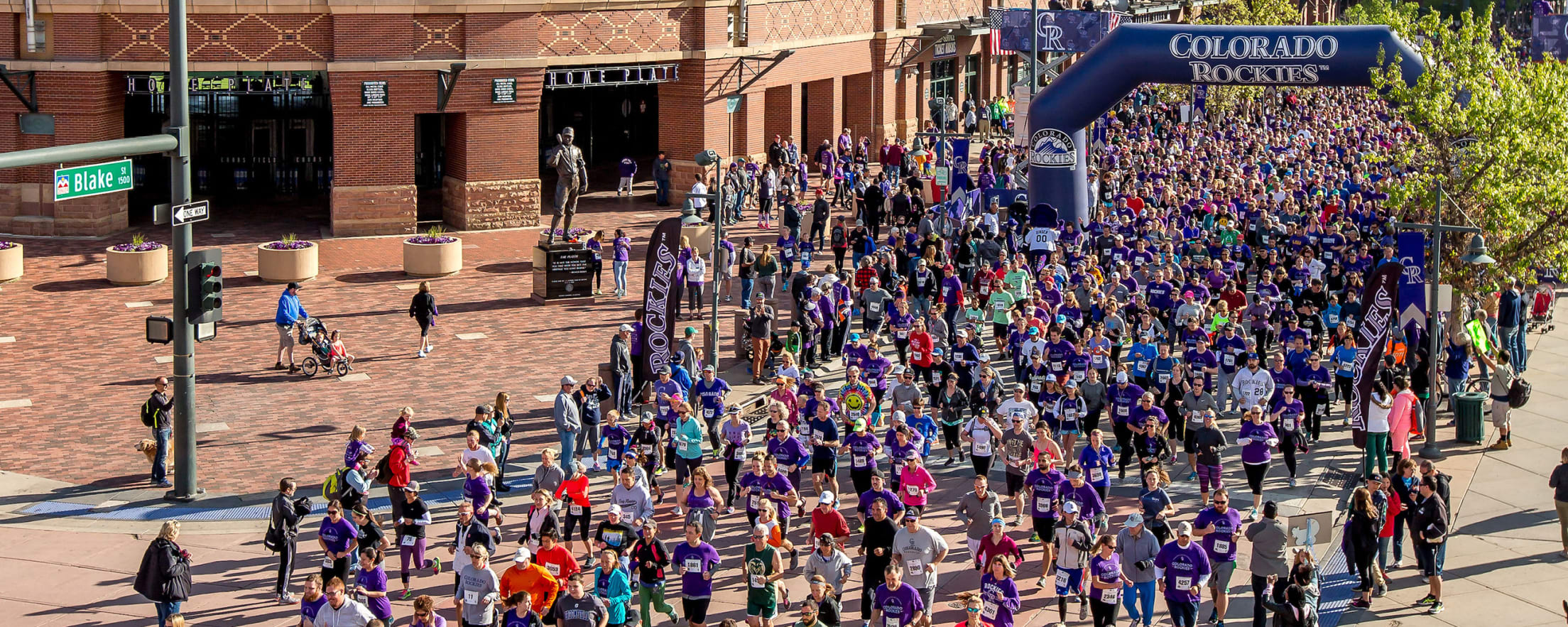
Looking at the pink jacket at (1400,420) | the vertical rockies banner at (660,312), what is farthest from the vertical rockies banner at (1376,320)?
the vertical rockies banner at (660,312)

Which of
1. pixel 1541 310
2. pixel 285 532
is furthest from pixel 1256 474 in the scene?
pixel 1541 310

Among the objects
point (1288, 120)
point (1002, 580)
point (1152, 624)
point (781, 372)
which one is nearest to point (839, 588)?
point (1002, 580)

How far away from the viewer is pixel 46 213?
38.0 metres

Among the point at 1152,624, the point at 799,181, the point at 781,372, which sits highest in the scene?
the point at 799,181

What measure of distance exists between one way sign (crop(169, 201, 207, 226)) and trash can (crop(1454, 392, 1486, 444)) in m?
16.2

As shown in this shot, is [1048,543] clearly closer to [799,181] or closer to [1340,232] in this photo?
[1340,232]

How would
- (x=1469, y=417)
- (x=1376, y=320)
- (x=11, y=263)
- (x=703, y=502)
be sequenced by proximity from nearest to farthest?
(x=703, y=502) → (x=1376, y=320) → (x=1469, y=417) → (x=11, y=263)

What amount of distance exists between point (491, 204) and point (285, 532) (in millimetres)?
23262

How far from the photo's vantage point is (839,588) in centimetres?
1728

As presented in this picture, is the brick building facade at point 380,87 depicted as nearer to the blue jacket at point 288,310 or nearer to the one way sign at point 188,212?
the blue jacket at point 288,310

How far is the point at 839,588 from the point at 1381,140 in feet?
111

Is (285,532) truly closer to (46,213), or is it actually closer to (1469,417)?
(1469,417)

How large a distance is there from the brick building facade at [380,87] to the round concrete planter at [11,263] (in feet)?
13.7

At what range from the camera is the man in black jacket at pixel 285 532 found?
695 inches
